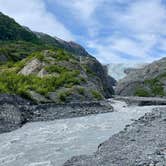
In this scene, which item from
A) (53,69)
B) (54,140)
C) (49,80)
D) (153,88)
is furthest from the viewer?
(153,88)

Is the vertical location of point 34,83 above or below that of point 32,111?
above

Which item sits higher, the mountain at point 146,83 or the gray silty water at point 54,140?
the mountain at point 146,83

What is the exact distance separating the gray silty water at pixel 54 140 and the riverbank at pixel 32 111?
1.50 meters

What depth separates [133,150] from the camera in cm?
2655

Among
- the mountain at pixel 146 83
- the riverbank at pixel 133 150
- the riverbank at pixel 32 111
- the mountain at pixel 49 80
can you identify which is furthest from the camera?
the mountain at pixel 146 83

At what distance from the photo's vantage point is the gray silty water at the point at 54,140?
28.0 metres

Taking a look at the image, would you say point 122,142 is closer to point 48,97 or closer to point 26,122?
point 26,122

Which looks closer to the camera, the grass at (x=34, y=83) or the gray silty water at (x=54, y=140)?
the gray silty water at (x=54, y=140)

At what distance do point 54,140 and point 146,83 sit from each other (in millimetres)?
99664

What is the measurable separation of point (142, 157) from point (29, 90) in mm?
36987

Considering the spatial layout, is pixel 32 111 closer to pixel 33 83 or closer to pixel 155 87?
pixel 33 83

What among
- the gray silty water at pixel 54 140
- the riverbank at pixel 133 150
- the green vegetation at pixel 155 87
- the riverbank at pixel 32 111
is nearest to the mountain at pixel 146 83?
the green vegetation at pixel 155 87

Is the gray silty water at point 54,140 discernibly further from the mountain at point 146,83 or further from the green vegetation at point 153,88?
the mountain at point 146,83

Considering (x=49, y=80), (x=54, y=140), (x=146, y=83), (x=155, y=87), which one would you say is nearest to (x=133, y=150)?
(x=54, y=140)
